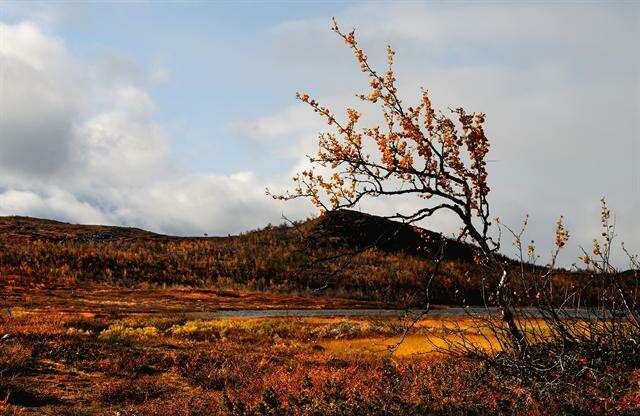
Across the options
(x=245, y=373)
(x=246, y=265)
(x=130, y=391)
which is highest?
(x=246, y=265)

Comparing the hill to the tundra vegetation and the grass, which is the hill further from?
the grass

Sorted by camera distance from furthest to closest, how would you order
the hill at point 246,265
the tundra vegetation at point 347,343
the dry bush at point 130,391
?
the hill at point 246,265 < the dry bush at point 130,391 < the tundra vegetation at point 347,343

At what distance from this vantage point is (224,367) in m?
15.3

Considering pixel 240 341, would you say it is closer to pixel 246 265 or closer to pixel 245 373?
pixel 245 373

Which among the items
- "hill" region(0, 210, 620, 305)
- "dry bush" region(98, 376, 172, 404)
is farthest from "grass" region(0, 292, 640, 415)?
"hill" region(0, 210, 620, 305)

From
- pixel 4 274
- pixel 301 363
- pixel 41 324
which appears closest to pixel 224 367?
pixel 301 363

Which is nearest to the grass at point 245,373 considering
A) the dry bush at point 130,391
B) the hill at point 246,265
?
the dry bush at point 130,391

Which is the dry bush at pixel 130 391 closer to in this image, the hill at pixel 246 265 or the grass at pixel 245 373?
the grass at pixel 245 373

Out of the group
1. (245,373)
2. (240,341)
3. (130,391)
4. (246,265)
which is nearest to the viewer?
(130,391)

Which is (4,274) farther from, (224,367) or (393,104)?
(393,104)

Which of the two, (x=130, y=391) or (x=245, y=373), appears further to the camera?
(x=245, y=373)

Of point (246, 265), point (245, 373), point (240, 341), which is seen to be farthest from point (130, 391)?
point (246, 265)

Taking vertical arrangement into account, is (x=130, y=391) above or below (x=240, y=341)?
below

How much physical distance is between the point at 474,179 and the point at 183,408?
273 inches
